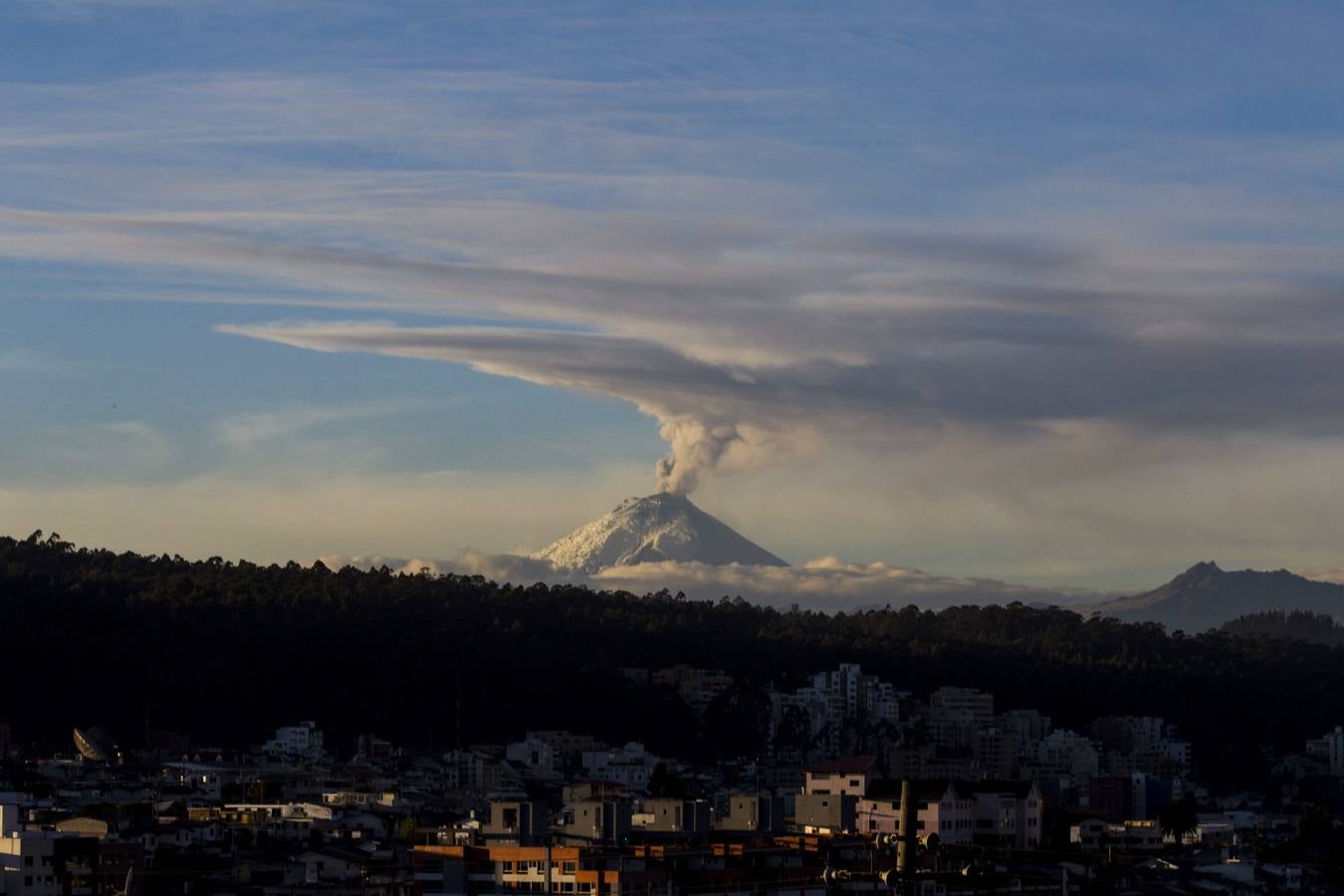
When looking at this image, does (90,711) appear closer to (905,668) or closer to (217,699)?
(217,699)

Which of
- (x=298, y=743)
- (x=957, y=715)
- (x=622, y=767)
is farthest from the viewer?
(x=957, y=715)

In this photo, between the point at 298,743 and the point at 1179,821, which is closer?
the point at 1179,821

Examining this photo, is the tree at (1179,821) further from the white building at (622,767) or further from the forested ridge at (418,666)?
the forested ridge at (418,666)

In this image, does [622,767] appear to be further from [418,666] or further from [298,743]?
[418,666]

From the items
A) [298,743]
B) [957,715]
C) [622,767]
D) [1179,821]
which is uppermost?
[957,715]

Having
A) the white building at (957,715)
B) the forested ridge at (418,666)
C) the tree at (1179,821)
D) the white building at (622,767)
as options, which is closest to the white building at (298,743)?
the forested ridge at (418,666)

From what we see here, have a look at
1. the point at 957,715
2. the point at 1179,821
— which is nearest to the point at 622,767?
the point at 1179,821

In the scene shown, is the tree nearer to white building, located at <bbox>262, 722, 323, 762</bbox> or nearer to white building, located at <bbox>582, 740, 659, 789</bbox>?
white building, located at <bbox>582, 740, 659, 789</bbox>

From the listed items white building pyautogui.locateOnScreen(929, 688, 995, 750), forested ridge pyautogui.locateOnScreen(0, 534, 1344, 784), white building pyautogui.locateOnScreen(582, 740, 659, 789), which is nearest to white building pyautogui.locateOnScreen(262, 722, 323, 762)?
forested ridge pyautogui.locateOnScreen(0, 534, 1344, 784)
